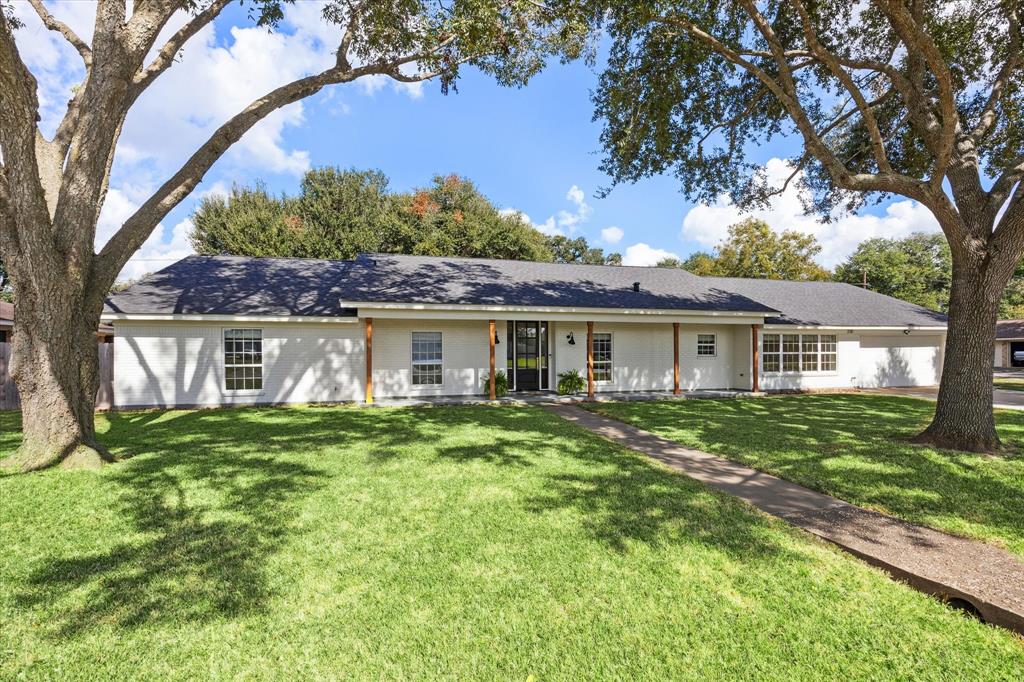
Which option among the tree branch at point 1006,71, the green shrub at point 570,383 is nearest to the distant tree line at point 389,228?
the green shrub at point 570,383

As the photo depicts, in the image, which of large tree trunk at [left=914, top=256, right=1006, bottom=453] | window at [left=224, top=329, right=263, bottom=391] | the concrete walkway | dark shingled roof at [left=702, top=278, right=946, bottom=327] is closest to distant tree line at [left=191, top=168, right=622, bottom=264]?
dark shingled roof at [left=702, top=278, right=946, bottom=327]

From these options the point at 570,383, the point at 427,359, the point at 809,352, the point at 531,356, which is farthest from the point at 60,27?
the point at 809,352

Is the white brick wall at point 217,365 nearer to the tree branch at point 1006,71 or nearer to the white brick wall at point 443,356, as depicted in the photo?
the white brick wall at point 443,356

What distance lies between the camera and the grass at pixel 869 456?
189 inches

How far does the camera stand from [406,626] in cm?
285

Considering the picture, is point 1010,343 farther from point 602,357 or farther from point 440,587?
point 440,587

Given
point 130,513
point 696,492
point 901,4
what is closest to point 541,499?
point 696,492

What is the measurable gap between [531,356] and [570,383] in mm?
1456

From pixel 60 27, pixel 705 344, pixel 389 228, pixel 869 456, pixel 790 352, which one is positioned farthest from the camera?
pixel 389 228

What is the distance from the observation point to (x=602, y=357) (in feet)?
51.4

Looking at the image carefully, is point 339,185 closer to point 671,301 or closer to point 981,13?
point 671,301

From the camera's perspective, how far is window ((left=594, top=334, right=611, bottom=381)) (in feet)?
51.0

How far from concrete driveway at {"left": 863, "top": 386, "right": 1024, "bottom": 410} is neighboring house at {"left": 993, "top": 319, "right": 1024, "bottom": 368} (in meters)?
20.4

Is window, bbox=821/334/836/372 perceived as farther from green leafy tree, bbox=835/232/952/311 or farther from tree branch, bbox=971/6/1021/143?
green leafy tree, bbox=835/232/952/311
